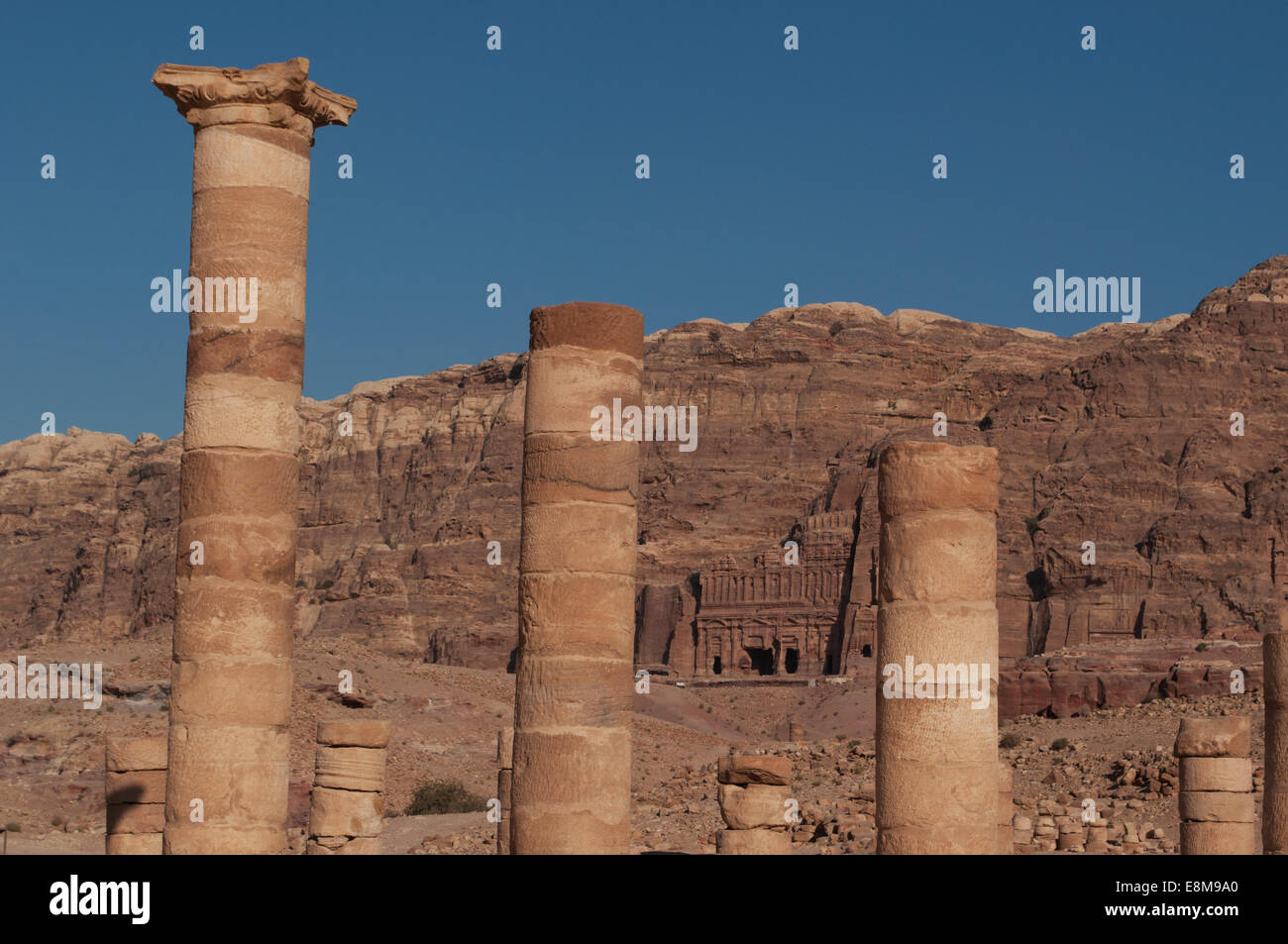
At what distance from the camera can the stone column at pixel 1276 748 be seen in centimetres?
1747

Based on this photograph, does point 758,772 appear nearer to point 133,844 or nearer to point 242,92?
point 133,844

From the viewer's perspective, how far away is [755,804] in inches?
810

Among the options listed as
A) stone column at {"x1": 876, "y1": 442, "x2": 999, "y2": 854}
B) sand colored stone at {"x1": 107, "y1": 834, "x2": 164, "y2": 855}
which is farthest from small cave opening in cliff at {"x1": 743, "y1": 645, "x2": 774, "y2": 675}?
stone column at {"x1": 876, "y1": 442, "x2": 999, "y2": 854}

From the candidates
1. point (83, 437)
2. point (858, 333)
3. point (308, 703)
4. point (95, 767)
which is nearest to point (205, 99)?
point (95, 767)

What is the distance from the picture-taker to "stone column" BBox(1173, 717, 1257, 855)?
20.2m

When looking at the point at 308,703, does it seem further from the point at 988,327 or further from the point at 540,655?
the point at 988,327

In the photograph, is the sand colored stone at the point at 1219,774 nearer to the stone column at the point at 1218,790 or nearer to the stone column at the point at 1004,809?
the stone column at the point at 1218,790

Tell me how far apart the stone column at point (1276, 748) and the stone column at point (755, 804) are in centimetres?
514

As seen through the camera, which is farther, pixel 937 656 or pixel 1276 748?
pixel 1276 748

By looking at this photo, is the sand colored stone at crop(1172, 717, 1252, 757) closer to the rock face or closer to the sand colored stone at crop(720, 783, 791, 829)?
the sand colored stone at crop(720, 783, 791, 829)

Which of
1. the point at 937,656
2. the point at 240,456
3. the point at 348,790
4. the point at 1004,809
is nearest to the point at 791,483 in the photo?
the point at 1004,809

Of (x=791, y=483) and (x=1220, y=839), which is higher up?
(x=791, y=483)

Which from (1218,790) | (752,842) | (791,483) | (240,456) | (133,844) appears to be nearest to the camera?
(240,456)

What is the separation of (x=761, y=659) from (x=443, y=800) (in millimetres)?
51512
